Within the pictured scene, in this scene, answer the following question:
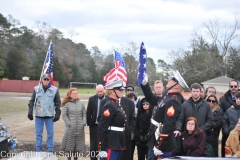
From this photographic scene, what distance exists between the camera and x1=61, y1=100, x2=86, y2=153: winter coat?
785 centimetres

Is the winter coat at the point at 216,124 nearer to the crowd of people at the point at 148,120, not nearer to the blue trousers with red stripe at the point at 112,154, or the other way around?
the crowd of people at the point at 148,120

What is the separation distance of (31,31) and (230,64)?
42.6 meters

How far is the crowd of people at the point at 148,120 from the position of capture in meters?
5.50

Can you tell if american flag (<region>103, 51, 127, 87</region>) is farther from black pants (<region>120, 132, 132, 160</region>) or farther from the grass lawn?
the grass lawn

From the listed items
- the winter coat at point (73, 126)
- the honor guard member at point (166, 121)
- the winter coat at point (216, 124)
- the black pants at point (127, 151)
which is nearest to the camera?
the honor guard member at point (166, 121)

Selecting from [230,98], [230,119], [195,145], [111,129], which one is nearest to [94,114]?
[111,129]

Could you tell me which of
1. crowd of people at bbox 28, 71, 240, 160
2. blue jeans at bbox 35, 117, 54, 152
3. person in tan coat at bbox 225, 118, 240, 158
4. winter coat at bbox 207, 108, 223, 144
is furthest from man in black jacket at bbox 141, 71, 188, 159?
blue jeans at bbox 35, 117, 54, 152

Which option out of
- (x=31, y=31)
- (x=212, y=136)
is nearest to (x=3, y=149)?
(x=212, y=136)

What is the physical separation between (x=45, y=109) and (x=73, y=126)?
983 mm

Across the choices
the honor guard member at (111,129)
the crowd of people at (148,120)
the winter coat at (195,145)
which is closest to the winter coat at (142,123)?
the crowd of people at (148,120)

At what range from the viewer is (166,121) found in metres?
5.25

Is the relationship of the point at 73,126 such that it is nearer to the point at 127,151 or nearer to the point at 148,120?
the point at 127,151

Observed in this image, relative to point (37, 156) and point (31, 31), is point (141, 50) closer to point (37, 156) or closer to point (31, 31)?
point (37, 156)

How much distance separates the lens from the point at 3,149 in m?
6.58
